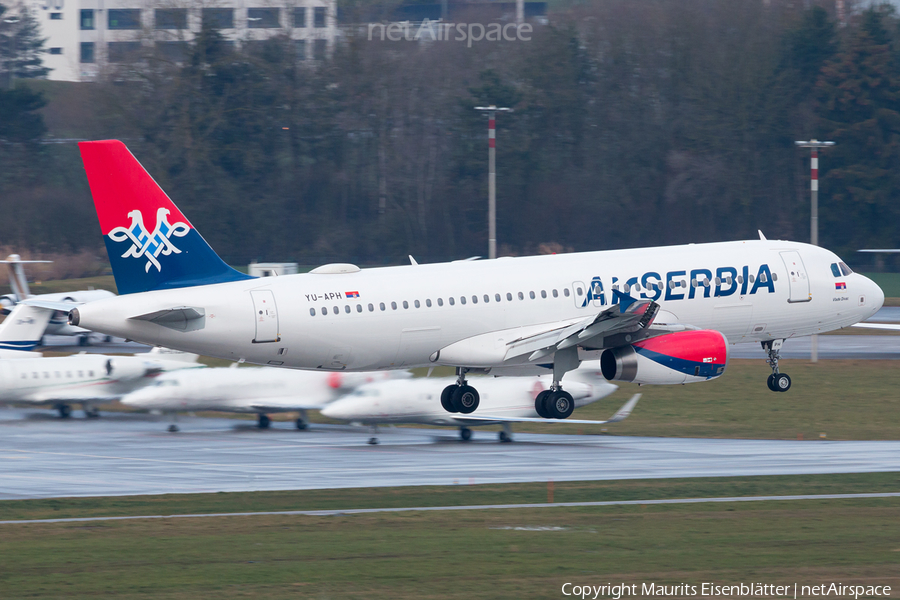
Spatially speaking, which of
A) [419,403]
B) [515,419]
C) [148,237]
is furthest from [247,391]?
[148,237]

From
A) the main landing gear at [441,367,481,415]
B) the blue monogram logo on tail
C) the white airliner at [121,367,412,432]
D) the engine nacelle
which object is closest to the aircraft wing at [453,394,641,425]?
the white airliner at [121,367,412,432]

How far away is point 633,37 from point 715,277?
93.5 meters

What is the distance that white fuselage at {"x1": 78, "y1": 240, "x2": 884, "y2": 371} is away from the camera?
3866 centimetres

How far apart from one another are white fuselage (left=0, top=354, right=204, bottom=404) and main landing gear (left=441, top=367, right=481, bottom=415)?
125 ft

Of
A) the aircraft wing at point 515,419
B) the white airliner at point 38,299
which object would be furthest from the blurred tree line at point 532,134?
the aircraft wing at point 515,419

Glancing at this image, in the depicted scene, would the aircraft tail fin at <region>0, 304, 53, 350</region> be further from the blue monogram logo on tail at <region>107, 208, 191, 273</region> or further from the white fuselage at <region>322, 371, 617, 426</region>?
the blue monogram logo on tail at <region>107, 208, 191, 273</region>

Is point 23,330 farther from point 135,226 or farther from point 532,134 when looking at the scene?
point 532,134

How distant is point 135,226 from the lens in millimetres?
38375

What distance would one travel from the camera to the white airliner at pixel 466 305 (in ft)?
125

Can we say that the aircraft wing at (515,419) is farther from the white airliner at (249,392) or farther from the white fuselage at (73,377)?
A: the white fuselage at (73,377)

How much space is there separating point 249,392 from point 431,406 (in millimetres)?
12449

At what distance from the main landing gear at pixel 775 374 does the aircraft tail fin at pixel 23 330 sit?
48.6 meters

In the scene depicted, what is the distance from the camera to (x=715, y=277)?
43.9m

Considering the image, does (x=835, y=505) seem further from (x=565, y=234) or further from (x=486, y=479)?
(x=565, y=234)
